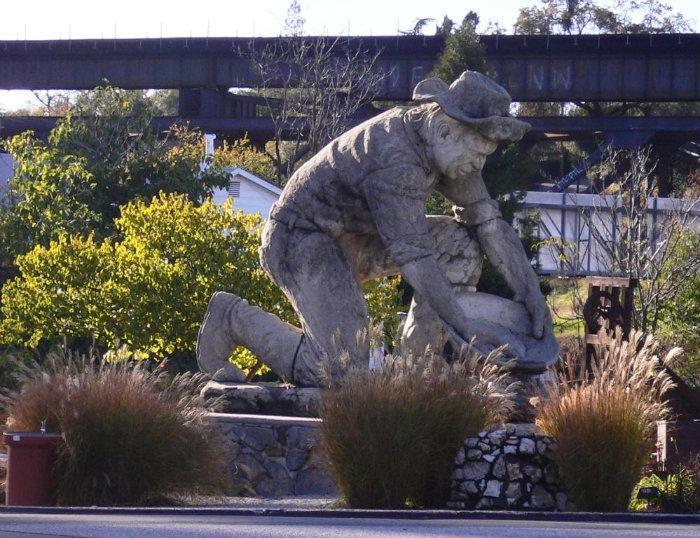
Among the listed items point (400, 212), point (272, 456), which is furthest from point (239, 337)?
point (400, 212)

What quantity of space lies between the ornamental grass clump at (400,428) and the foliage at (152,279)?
9078mm

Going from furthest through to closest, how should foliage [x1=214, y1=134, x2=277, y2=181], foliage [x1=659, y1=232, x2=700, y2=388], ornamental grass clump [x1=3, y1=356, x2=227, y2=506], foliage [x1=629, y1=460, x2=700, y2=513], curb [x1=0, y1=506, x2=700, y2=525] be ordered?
foliage [x1=214, y1=134, x2=277, y2=181] → foliage [x1=659, y1=232, x2=700, y2=388] → foliage [x1=629, y1=460, x2=700, y2=513] → ornamental grass clump [x1=3, y1=356, x2=227, y2=506] → curb [x1=0, y1=506, x2=700, y2=525]

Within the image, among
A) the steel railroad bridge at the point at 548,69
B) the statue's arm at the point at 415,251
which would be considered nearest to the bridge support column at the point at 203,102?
the steel railroad bridge at the point at 548,69

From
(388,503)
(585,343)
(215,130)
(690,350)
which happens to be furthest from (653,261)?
(215,130)

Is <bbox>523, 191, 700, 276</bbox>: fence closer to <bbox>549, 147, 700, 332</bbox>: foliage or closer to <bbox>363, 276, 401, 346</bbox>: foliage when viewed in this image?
<bbox>549, 147, 700, 332</bbox>: foliage

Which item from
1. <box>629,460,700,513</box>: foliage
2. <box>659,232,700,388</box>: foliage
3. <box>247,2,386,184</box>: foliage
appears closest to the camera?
<box>629,460,700,513</box>: foliage

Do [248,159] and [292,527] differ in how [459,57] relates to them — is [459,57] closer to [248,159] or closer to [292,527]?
[248,159]

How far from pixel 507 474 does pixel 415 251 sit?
2.16 metres

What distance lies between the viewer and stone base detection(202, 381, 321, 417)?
12.1 meters

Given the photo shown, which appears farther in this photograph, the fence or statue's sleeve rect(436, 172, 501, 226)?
the fence

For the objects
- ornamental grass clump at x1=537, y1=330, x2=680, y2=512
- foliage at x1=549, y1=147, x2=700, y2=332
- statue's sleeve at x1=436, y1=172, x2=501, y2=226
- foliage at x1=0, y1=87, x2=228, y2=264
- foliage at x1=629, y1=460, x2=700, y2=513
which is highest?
foliage at x1=0, y1=87, x2=228, y2=264

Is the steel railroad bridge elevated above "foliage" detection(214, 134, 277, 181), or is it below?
above

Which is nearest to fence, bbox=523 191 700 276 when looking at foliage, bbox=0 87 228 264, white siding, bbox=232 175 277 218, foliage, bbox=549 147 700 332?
foliage, bbox=549 147 700 332

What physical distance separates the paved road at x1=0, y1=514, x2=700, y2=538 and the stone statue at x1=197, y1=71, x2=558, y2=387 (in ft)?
7.82
